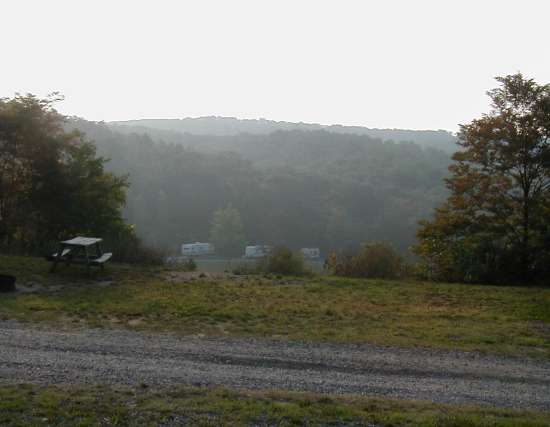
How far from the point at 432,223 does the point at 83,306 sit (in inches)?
490

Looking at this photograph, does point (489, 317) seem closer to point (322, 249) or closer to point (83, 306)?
point (83, 306)

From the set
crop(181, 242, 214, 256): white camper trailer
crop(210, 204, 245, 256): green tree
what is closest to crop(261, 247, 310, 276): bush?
crop(181, 242, 214, 256): white camper trailer

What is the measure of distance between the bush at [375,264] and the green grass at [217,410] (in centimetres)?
1210

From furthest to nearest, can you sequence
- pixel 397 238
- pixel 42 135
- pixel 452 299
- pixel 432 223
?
1. pixel 397 238
2. pixel 432 223
3. pixel 42 135
4. pixel 452 299

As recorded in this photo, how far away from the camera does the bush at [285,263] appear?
17734mm

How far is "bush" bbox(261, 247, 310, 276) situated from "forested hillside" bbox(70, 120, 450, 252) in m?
38.7

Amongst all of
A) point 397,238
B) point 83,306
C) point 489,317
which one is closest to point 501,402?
point 489,317

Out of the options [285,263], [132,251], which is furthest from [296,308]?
[132,251]

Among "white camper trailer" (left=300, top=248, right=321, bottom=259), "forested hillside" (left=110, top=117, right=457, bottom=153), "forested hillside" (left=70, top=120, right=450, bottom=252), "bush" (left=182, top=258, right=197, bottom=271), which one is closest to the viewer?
"bush" (left=182, top=258, right=197, bottom=271)

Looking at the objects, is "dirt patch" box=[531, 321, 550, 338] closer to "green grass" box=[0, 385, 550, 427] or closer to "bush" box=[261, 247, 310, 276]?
"green grass" box=[0, 385, 550, 427]

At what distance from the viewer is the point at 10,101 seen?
16.6 metres

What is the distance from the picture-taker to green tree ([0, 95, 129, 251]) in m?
16.3

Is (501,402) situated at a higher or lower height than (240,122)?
lower

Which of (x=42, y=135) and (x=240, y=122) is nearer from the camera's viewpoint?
A: (x=42, y=135)
